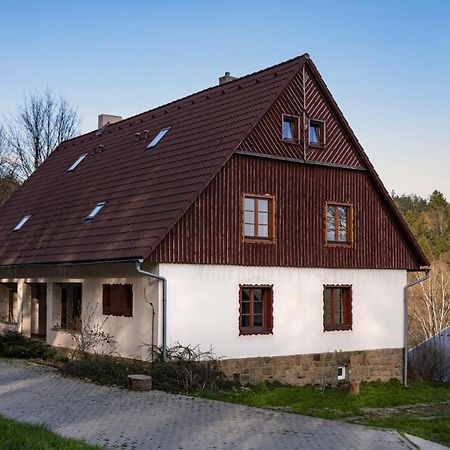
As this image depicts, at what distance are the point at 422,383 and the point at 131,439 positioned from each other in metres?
15.0

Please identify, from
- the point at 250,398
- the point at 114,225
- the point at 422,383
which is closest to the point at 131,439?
the point at 250,398

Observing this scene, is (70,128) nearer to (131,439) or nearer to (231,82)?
(231,82)

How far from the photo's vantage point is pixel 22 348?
21297 millimetres

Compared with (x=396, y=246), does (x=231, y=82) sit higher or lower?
higher

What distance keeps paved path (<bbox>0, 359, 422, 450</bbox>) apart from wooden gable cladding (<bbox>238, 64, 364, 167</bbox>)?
7.28 meters

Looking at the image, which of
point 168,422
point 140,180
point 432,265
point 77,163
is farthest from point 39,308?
point 432,265

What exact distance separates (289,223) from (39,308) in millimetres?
9725

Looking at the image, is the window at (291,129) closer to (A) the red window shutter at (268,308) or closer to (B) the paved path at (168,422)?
(A) the red window shutter at (268,308)

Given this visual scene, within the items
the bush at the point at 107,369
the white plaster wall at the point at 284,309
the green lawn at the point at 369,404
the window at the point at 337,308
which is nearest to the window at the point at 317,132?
the white plaster wall at the point at 284,309

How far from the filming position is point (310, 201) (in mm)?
20516

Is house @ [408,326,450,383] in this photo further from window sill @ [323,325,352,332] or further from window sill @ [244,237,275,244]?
window sill @ [244,237,275,244]

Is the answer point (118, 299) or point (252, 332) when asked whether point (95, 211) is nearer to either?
point (118, 299)

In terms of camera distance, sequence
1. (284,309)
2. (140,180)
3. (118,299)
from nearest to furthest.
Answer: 1. (118,299)
2. (284,309)
3. (140,180)

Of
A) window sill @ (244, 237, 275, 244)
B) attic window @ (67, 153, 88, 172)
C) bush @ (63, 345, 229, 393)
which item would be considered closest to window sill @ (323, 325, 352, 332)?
window sill @ (244, 237, 275, 244)
